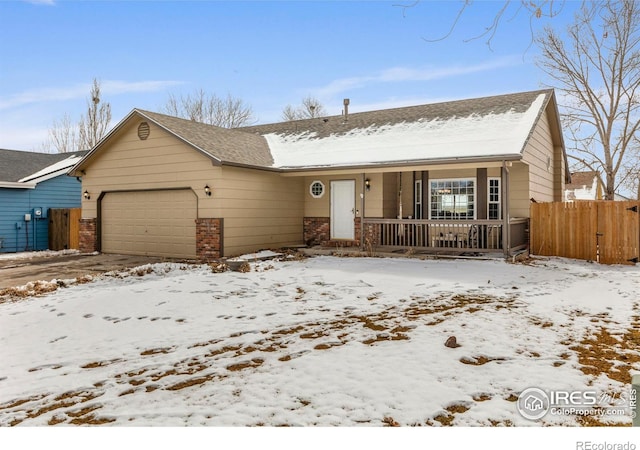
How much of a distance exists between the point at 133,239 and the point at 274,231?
4.68 metres

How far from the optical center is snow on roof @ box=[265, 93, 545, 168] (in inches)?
443

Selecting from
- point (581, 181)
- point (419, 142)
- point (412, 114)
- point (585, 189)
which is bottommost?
point (419, 142)

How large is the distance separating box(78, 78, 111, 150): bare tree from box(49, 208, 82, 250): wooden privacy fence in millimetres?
14956

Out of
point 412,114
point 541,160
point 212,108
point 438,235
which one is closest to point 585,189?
point 541,160

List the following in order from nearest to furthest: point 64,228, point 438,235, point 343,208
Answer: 1. point 438,235
2. point 343,208
3. point 64,228

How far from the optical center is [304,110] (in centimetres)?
3850

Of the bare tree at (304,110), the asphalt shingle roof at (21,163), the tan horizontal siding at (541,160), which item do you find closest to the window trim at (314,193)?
the tan horizontal siding at (541,160)

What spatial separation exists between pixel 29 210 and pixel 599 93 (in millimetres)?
27908

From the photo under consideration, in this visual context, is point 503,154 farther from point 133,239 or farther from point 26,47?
point 133,239

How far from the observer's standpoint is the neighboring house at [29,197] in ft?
54.5

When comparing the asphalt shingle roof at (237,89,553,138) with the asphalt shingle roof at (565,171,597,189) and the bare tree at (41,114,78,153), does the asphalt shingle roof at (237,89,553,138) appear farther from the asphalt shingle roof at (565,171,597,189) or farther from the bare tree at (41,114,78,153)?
the asphalt shingle roof at (565,171,597,189)

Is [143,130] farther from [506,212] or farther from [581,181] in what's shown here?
[581,181]

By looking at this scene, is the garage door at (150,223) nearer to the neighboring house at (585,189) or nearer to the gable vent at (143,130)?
the gable vent at (143,130)

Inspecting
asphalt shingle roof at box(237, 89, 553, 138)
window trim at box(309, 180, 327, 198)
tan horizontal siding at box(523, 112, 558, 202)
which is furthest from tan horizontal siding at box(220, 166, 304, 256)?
tan horizontal siding at box(523, 112, 558, 202)
